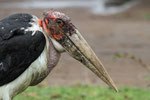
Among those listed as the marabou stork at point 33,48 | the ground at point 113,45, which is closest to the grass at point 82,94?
the ground at point 113,45

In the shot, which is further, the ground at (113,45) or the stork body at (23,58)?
the ground at (113,45)

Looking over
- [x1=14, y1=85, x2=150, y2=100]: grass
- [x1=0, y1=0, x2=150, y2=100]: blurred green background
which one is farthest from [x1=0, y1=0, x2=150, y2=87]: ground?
[x1=14, y1=85, x2=150, y2=100]: grass

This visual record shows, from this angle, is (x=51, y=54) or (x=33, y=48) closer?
(x=33, y=48)

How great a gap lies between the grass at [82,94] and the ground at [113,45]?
1.70ft

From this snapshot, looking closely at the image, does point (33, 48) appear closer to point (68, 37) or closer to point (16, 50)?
point (16, 50)

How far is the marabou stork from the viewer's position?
3.14 m

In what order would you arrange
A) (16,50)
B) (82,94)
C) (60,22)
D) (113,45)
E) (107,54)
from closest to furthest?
(16,50) < (60,22) < (82,94) < (107,54) < (113,45)

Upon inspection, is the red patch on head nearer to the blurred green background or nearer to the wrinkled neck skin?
the wrinkled neck skin

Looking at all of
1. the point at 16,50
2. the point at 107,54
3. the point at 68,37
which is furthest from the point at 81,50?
the point at 107,54

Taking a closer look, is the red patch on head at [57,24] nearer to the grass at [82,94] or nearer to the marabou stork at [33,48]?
the marabou stork at [33,48]

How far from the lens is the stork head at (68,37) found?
338 centimetres

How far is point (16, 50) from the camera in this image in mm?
3148

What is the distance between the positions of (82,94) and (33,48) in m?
2.93

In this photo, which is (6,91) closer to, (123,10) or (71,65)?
(71,65)
